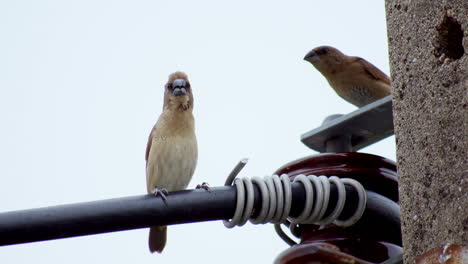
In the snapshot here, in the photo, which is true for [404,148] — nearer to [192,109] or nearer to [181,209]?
[181,209]

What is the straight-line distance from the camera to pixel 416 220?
8.46ft

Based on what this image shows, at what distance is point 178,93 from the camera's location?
5875 mm

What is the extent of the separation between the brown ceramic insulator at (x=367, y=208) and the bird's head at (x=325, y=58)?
4915mm

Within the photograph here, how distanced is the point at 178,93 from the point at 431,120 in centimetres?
343

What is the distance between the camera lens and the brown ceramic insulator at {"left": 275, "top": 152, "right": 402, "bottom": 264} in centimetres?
326

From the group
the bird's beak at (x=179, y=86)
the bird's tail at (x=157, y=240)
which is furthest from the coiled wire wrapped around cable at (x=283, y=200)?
the bird's tail at (x=157, y=240)

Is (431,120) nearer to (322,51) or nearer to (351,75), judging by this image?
(351,75)

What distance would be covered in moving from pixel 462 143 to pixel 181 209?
1050mm

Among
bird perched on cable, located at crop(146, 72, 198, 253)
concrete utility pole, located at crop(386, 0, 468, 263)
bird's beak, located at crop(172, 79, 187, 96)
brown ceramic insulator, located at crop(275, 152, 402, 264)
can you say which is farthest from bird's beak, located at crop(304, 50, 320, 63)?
concrete utility pole, located at crop(386, 0, 468, 263)

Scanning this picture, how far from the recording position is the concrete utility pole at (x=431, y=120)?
2471mm

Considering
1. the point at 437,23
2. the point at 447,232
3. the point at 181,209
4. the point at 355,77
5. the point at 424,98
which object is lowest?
the point at 447,232

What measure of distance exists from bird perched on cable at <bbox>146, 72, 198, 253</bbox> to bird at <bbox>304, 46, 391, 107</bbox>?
2268mm

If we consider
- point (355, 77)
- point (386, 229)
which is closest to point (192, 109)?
point (355, 77)

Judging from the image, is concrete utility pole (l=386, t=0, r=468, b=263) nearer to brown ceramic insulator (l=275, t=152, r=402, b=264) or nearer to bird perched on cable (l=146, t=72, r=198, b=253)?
brown ceramic insulator (l=275, t=152, r=402, b=264)
